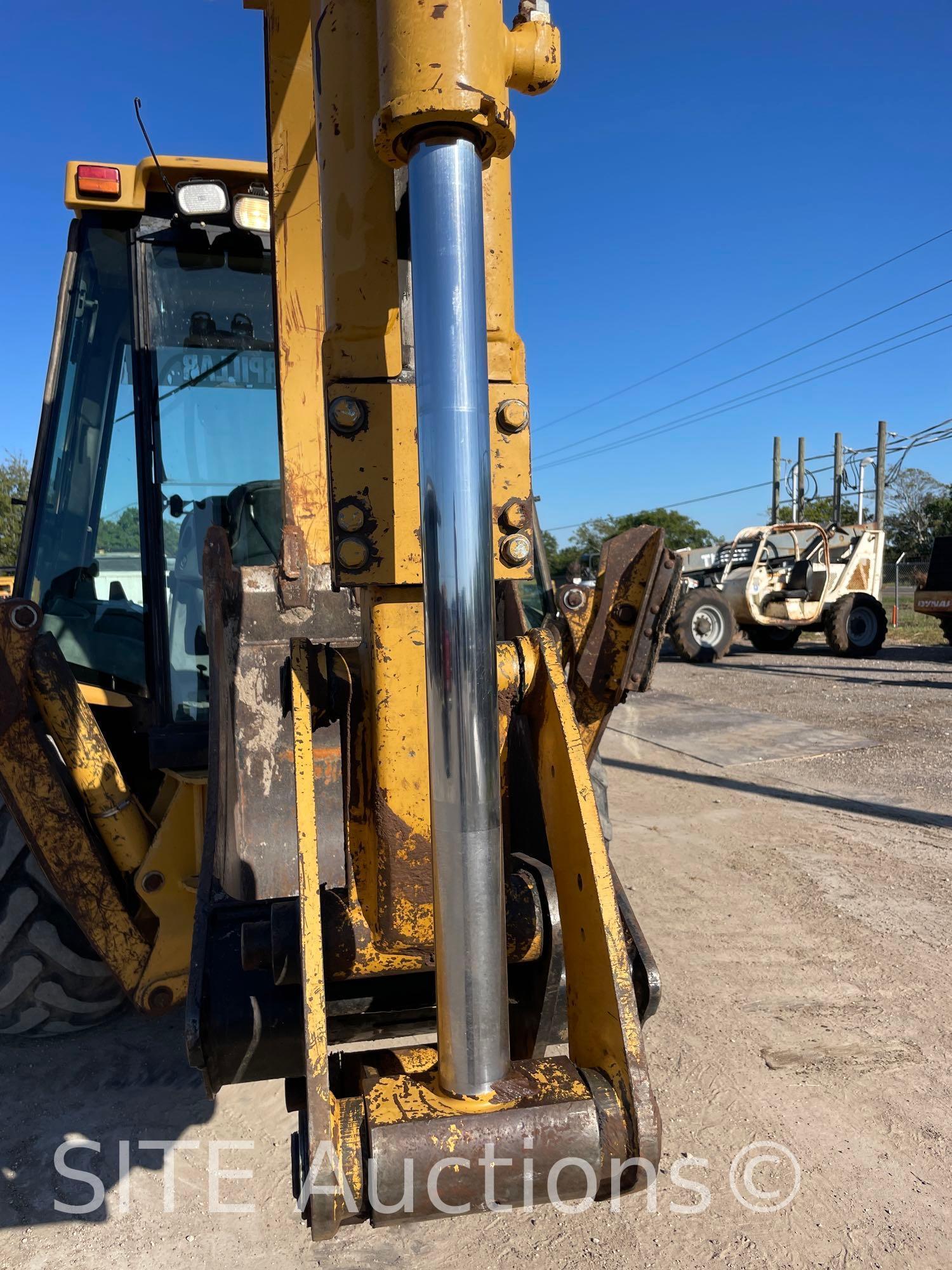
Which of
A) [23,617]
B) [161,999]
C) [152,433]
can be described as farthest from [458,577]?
[152,433]

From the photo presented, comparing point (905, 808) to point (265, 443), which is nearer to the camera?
point (265, 443)

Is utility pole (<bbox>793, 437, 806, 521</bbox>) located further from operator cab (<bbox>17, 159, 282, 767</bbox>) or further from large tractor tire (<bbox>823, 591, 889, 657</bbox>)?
operator cab (<bbox>17, 159, 282, 767</bbox>)

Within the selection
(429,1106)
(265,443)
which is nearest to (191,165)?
(265,443)

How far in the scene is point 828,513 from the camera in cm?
4116

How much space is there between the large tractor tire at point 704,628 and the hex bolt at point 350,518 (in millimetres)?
12579

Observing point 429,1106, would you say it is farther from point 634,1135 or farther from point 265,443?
point 265,443

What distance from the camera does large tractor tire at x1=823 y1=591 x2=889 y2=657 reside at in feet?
45.7

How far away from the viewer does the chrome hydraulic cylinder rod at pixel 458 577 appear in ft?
3.80

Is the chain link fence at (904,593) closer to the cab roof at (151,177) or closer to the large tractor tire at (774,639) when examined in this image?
the large tractor tire at (774,639)

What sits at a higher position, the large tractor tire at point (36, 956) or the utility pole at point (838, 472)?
the utility pole at point (838, 472)

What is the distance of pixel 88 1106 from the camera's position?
265 centimetres

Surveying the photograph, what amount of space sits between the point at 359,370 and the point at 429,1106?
1.14 meters

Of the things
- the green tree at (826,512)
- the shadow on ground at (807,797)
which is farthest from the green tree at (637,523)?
the shadow on ground at (807,797)

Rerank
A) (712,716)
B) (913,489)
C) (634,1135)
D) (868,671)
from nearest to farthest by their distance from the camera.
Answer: (634,1135) → (712,716) → (868,671) → (913,489)
